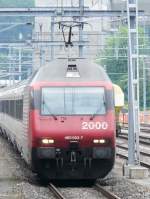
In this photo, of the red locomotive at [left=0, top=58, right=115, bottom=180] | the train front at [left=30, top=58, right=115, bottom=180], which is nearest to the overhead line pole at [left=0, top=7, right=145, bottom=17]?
the red locomotive at [left=0, top=58, right=115, bottom=180]

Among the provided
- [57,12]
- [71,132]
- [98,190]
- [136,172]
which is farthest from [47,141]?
[57,12]

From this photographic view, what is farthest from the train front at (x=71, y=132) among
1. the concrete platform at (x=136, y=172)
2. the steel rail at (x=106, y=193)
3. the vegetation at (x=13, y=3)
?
the vegetation at (x=13, y=3)

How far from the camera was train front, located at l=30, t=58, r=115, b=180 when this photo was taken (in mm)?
15758

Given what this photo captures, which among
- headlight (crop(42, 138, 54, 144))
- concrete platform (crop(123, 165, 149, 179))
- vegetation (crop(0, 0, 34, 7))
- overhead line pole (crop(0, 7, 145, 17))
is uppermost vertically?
vegetation (crop(0, 0, 34, 7))

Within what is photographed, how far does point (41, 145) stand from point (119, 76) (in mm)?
58032

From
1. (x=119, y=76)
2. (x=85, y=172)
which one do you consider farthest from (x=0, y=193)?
(x=119, y=76)

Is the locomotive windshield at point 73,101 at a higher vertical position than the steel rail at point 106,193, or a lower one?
higher

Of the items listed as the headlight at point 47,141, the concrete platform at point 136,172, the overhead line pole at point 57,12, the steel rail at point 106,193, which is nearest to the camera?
the steel rail at point 106,193

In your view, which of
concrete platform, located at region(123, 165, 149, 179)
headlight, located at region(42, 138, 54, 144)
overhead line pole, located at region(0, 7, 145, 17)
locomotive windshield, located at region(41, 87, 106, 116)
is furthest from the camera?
overhead line pole, located at region(0, 7, 145, 17)

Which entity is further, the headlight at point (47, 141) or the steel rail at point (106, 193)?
the headlight at point (47, 141)

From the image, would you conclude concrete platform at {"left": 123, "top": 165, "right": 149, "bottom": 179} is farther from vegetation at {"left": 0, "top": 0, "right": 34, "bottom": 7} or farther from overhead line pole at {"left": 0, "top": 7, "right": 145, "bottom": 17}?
vegetation at {"left": 0, "top": 0, "right": 34, "bottom": 7}

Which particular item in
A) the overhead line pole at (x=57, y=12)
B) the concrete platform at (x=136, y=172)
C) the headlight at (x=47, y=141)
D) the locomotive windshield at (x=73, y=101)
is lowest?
the concrete platform at (x=136, y=172)

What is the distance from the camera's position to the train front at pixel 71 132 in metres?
15.8

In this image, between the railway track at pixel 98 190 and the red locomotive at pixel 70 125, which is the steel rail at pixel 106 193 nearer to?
the railway track at pixel 98 190
